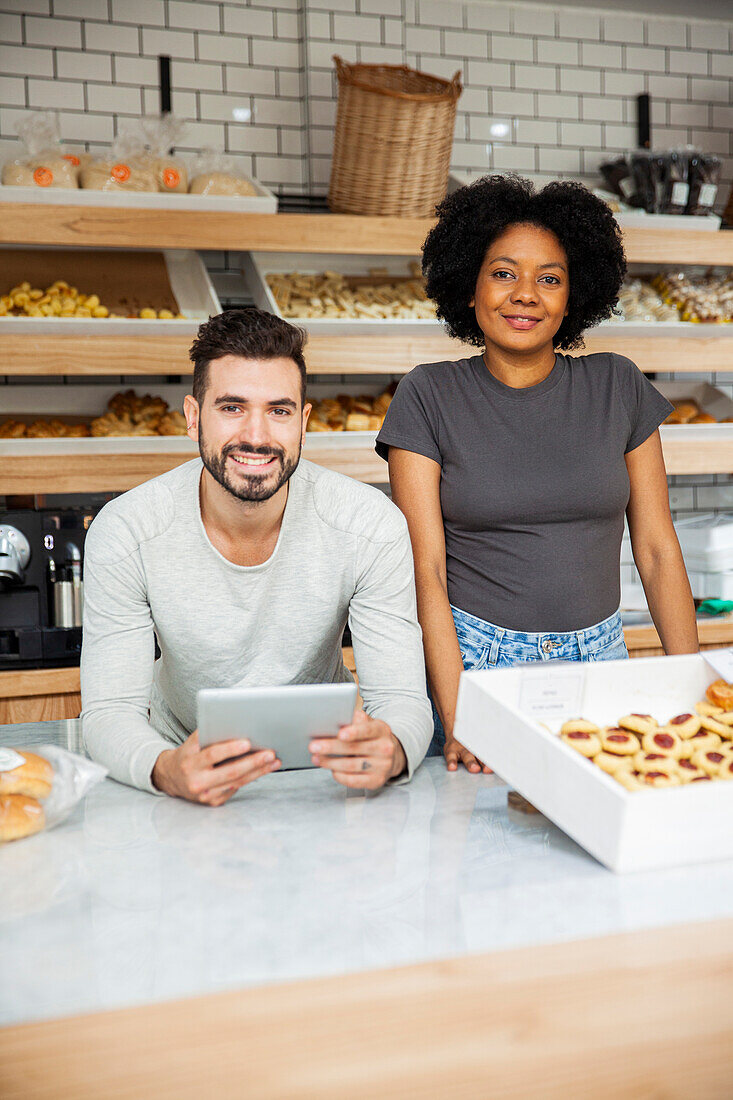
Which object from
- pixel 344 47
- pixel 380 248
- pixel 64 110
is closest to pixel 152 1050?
pixel 380 248

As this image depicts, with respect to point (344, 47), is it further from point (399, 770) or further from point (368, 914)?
point (368, 914)

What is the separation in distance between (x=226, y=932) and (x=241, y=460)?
0.80 meters

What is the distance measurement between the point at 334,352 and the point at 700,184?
1491 millimetres

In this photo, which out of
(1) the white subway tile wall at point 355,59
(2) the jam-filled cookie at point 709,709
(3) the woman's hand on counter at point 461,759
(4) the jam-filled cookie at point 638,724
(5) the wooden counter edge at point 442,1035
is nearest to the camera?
(5) the wooden counter edge at point 442,1035

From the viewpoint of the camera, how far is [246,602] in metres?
1.69

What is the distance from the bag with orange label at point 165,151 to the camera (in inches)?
123

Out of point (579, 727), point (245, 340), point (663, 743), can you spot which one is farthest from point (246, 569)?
point (663, 743)

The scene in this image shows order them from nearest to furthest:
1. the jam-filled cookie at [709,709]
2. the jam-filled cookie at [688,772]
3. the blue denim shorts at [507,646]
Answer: the jam-filled cookie at [688,772], the jam-filled cookie at [709,709], the blue denim shorts at [507,646]

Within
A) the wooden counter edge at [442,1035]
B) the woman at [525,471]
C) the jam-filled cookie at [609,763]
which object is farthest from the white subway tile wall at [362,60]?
the wooden counter edge at [442,1035]

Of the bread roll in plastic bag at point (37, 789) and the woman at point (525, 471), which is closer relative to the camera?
the bread roll in plastic bag at point (37, 789)

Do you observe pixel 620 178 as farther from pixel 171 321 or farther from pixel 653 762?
pixel 653 762

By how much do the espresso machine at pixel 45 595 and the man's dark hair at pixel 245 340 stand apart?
1.35 m

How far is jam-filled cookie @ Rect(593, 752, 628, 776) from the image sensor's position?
1.27 metres

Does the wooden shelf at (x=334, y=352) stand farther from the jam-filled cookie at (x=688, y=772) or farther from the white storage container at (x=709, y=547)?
the jam-filled cookie at (x=688, y=772)
